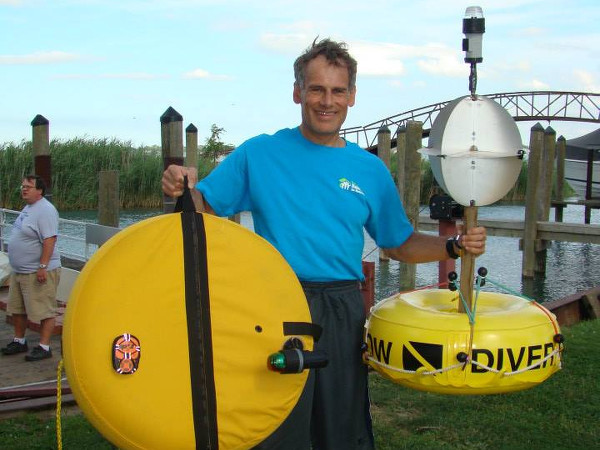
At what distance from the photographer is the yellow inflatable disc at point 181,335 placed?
215 cm

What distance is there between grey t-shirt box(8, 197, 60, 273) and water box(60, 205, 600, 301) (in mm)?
5726

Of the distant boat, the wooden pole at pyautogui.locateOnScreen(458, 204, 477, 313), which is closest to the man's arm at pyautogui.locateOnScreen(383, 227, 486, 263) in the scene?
the wooden pole at pyautogui.locateOnScreen(458, 204, 477, 313)

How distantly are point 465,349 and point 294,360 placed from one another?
70 cm

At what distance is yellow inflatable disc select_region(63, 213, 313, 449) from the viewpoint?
2.15 meters

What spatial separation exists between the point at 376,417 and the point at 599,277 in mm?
12662

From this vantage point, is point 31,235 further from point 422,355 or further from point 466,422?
point 422,355

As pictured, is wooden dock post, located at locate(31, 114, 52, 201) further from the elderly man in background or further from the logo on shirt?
the logo on shirt

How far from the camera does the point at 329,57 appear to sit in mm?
2799

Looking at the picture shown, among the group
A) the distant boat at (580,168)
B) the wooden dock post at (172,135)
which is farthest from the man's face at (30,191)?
the distant boat at (580,168)

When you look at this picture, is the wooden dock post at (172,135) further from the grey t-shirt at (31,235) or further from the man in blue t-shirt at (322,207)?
the man in blue t-shirt at (322,207)

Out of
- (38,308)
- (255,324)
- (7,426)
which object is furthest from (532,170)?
(255,324)

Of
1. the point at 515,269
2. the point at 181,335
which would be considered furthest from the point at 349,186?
the point at 515,269

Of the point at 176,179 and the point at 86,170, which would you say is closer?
the point at 176,179

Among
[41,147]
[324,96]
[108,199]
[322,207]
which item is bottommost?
[108,199]
